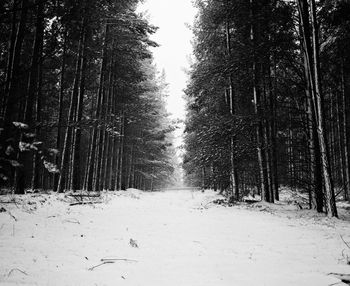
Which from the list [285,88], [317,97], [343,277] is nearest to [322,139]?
[317,97]

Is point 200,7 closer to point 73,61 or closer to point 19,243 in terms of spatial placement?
point 73,61

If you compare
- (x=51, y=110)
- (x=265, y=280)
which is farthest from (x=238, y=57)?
(x=51, y=110)

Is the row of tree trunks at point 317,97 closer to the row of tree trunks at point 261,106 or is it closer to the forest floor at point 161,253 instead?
the row of tree trunks at point 261,106

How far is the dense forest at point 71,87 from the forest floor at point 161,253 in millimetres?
1022

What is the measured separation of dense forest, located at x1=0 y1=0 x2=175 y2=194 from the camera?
303 cm

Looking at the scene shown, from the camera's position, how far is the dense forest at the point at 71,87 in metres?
3.03

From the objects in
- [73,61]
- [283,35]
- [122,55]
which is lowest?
[283,35]

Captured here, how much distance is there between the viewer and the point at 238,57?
8.75 metres

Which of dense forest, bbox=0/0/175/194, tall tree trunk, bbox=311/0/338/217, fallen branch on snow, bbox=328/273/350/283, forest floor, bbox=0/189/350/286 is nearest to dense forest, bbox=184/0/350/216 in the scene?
tall tree trunk, bbox=311/0/338/217

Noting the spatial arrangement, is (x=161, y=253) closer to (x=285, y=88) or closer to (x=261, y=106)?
(x=261, y=106)

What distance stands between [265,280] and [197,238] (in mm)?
1987

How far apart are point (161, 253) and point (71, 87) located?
14.8 m

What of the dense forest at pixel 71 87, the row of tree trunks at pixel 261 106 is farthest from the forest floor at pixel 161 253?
the row of tree trunks at pixel 261 106

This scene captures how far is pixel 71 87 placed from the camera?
15.6m
